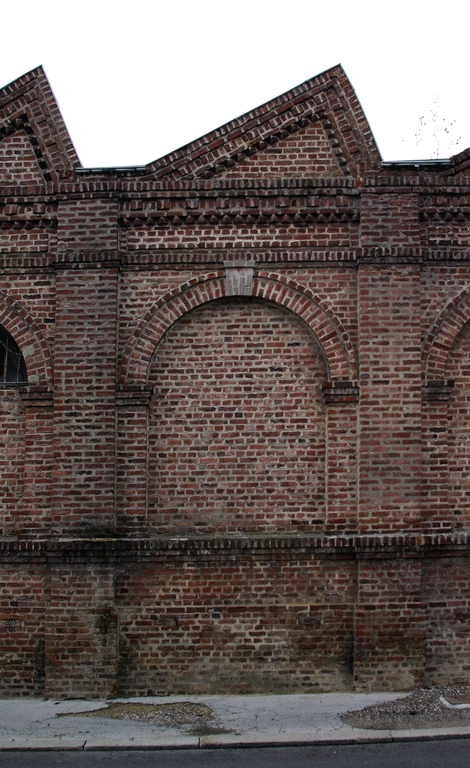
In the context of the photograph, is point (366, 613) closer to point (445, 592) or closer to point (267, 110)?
point (445, 592)

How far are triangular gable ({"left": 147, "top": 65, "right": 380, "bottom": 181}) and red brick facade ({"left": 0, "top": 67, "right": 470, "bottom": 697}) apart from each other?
3 centimetres

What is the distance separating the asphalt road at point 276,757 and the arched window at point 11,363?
13.1 feet

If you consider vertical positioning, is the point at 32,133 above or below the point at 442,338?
above

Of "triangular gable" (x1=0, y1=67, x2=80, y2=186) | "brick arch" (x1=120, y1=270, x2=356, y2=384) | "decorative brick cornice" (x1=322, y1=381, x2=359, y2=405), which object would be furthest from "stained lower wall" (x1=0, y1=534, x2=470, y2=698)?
"triangular gable" (x1=0, y1=67, x2=80, y2=186)

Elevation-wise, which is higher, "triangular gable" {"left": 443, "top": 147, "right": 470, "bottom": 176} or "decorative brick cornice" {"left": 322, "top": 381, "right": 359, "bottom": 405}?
"triangular gable" {"left": 443, "top": 147, "right": 470, "bottom": 176}

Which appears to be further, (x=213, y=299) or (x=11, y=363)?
(x=11, y=363)

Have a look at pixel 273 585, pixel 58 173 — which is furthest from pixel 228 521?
pixel 58 173

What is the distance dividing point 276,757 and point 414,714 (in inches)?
63.2

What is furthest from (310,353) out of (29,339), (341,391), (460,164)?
(29,339)

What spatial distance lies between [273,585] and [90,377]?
313 centimetres

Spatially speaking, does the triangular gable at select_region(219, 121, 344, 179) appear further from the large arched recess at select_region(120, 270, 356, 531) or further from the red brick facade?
→ the large arched recess at select_region(120, 270, 356, 531)

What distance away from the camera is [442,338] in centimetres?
816

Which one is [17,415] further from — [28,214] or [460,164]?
[460,164]

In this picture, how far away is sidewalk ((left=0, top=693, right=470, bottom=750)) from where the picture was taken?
21.3 ft
